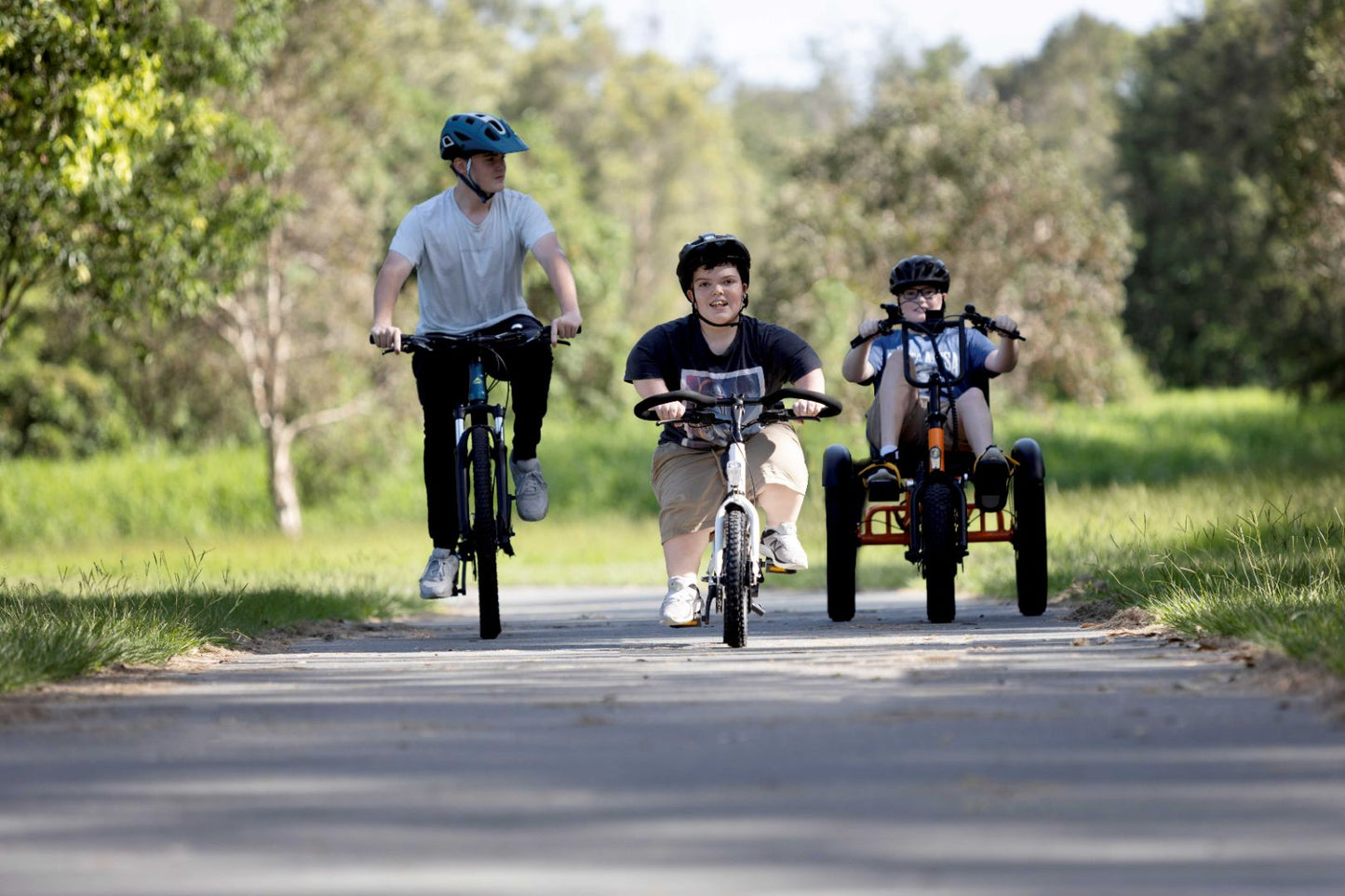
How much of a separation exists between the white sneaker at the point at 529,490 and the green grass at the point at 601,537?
1.27 m

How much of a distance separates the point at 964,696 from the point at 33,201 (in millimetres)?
13609

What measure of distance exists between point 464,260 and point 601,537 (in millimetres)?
21347

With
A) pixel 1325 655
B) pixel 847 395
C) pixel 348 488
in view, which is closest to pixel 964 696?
pixel 1325 655

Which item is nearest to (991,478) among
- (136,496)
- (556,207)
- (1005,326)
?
(1005,326)

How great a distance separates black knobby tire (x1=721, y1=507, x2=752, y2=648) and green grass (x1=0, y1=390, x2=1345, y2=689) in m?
1.60

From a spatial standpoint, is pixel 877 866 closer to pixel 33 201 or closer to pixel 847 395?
pixel 33 201

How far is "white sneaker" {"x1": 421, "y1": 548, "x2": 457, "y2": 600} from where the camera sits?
9.11 metres

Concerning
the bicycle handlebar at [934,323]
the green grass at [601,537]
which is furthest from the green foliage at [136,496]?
the bicycle handlebar at [934,323]

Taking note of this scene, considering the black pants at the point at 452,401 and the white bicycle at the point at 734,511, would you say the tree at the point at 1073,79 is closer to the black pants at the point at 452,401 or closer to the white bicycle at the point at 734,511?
the black pants at the point at 452,401

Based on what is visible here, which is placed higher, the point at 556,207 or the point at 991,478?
the point at 556,207

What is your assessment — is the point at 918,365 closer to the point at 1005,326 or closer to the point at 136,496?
the point at 1005,326

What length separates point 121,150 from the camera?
50.2 feet

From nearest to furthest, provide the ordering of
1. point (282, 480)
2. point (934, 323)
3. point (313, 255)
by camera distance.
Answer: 1. point (934, 323)
2. point (313, 255)
3. point (282, 480)

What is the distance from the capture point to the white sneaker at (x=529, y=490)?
9.31 meters
